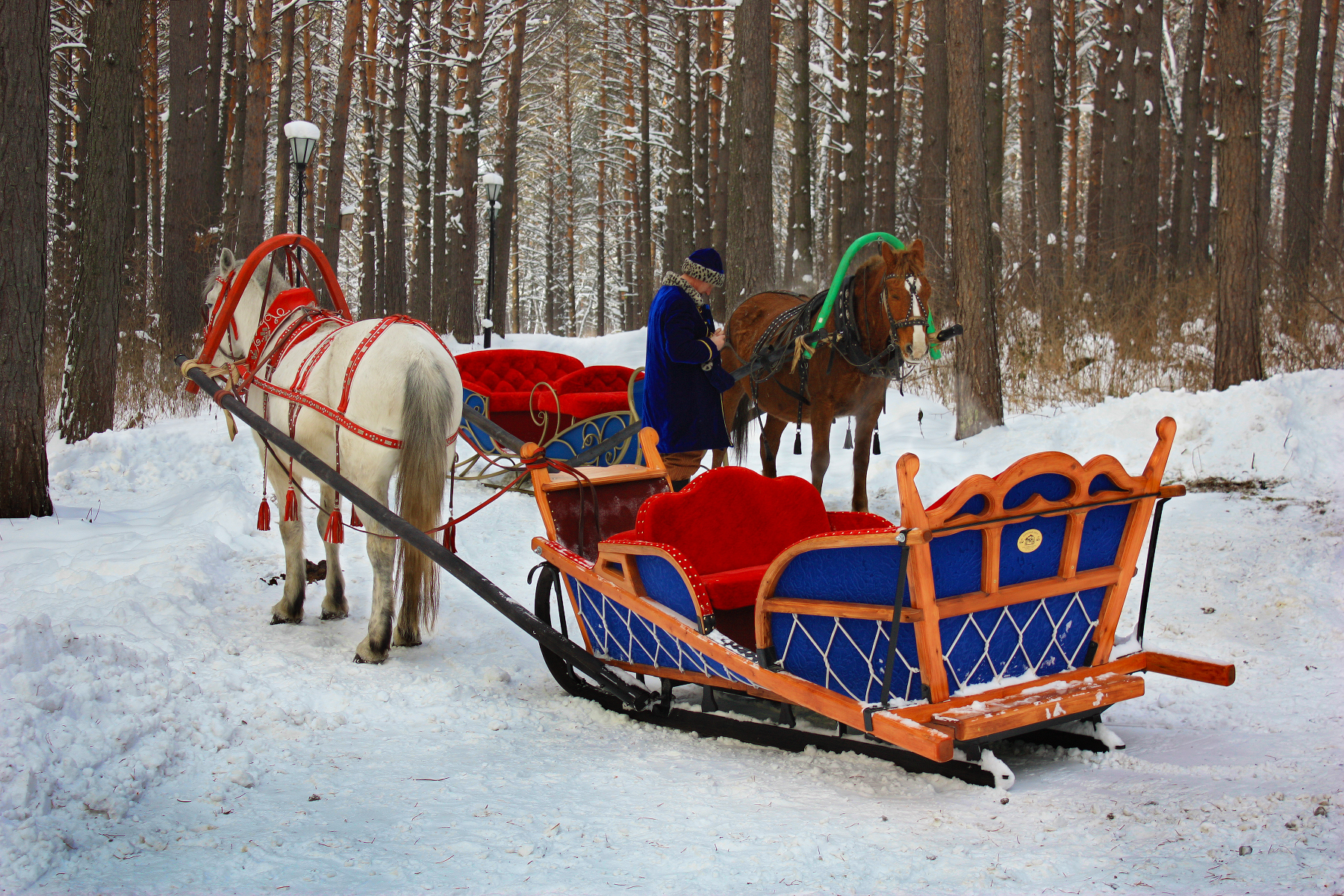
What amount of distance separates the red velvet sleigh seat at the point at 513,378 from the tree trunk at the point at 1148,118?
1111 cm

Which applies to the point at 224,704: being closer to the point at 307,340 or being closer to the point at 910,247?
the point at 307,340

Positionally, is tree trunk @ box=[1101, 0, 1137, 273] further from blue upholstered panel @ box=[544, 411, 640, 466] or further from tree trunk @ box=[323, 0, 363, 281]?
tree trunk @ box=[323, 0, 363, 281]

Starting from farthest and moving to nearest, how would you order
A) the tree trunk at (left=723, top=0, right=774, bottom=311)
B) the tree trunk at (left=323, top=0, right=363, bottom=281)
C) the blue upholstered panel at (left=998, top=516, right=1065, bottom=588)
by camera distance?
1. the tree trunk at (left=323, top=0, right=363, bottom=281)
2. the tree trunk at (left=723, top=0, right=774, bottom=311)
3. the blue upholstered panel at (left=998, top=516, right=1065, bottom=588)

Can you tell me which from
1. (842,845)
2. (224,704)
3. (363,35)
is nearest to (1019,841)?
(842,845)

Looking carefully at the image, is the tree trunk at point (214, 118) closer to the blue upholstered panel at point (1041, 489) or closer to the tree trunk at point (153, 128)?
the tree trunk at point (153, 128)

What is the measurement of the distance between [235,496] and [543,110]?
2606 cm

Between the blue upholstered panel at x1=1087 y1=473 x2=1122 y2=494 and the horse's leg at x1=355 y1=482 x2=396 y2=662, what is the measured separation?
323 cm

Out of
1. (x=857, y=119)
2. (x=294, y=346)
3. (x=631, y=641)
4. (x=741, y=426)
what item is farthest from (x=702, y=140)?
(x=631, y=641)

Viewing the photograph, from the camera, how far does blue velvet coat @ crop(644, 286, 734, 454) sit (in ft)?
19.2

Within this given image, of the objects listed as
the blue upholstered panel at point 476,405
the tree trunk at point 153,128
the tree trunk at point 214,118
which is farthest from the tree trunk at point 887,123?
the tree trunk at point 153,128

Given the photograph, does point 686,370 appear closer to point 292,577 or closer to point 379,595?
point 379,595

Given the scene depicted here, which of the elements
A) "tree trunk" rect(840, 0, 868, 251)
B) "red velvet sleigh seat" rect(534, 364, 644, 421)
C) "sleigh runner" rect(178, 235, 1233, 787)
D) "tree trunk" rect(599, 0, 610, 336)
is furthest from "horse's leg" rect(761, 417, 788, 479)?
"tree trunk" rect(599, 0, 610, 336)

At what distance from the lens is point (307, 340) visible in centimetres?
519

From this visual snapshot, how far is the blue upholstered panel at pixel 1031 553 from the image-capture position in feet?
9.68
